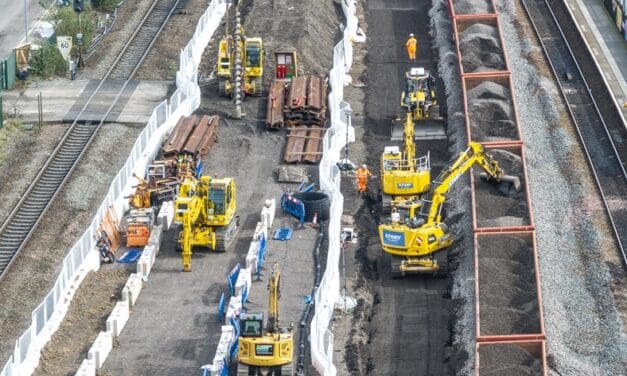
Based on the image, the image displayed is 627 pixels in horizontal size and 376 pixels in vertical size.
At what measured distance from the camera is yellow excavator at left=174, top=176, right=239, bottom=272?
52.1 metres

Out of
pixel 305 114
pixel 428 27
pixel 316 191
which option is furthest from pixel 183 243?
pixel 428 27

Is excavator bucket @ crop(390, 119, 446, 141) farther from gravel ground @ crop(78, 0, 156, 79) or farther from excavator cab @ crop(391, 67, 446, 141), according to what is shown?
gravel ground @ crop(78, 0, 156, 79)

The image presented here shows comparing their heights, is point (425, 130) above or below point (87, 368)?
below

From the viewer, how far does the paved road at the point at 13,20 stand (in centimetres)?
7419

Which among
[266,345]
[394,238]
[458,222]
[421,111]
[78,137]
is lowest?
[78,137]

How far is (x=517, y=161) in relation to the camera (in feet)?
194

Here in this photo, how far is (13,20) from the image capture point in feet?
255

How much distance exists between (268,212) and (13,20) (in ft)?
88.5

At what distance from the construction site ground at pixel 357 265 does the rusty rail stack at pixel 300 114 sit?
63 cm

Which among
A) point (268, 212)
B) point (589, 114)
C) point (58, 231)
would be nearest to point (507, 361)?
point (268, 212)

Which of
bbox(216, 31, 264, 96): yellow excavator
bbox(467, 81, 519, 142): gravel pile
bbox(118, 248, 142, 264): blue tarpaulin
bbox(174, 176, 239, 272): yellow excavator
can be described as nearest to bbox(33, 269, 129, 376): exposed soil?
bbox(118, 248, 142, 264): blue tarpaulin

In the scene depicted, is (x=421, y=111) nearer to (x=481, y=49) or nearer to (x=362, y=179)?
(x=362, y=179)

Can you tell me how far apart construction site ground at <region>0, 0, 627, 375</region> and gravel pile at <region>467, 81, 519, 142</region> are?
73 cm

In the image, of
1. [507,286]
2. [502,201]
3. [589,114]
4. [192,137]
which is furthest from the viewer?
[589,114]
